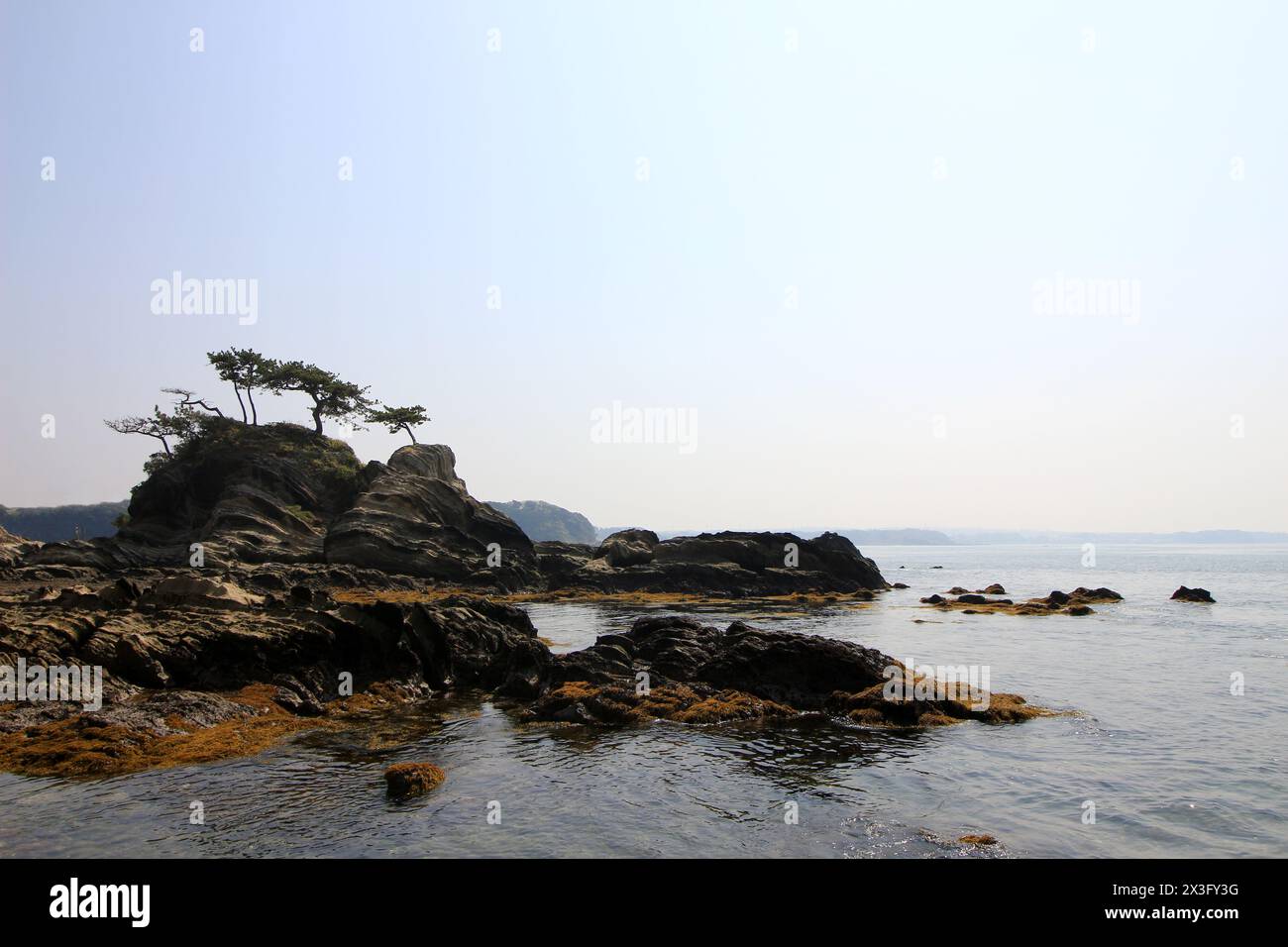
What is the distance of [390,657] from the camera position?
83.7ft

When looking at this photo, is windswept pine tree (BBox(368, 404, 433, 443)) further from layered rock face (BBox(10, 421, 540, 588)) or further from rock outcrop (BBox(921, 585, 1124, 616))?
rock outcrop (BBox(921, 585, 1124, 616))

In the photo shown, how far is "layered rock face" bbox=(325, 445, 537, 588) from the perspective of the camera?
67.6 metres

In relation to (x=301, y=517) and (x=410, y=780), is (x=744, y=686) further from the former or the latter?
Result: (x=301, y=517)

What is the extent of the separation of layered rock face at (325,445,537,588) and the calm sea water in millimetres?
47283

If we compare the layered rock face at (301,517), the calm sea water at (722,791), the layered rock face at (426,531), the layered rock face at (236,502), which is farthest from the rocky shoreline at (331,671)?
the layered rock face at (426,531)

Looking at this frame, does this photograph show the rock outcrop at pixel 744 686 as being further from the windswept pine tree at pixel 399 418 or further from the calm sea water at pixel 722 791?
the windswept pine tree at pixel 399 418

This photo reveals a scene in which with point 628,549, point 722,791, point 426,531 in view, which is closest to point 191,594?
point 722,791

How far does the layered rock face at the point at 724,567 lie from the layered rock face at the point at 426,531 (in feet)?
18.8

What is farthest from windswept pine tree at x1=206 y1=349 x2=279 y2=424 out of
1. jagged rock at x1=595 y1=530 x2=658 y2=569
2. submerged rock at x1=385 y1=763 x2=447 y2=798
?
submerged rock at x1=385 y1=763 x2=447 y2=798

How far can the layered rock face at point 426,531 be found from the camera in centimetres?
6756

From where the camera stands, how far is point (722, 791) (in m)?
15.4

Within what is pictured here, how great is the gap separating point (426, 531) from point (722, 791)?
2444 inches
